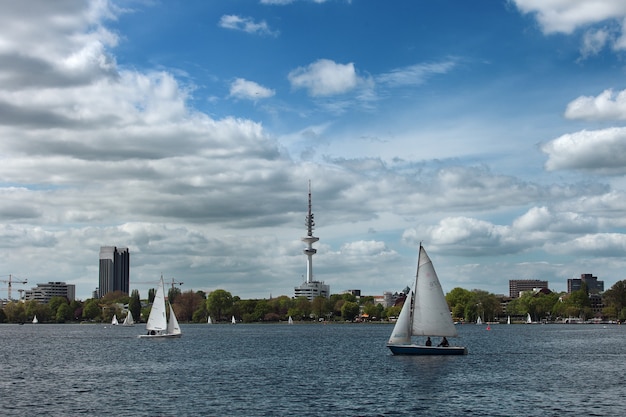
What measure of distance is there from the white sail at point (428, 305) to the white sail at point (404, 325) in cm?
119

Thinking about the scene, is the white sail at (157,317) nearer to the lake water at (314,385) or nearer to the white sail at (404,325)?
the lake water at (314,385)

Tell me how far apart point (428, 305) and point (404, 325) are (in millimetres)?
4734

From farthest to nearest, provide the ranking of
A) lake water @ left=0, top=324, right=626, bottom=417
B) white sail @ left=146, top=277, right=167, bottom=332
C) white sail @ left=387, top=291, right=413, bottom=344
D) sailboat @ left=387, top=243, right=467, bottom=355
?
white sail @ left=146, top=277, right=167, bottom=332 → white sail @ left=387, top=291, right=413, bottom=344 → sailboat @ left=387, top=243, right=467, bottom=355 → lake water @ left=0, top=324, right=626, bottom=417

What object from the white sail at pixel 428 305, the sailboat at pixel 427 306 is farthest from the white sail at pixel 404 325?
the white sail at pixel 428 305

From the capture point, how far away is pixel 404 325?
97938 mm

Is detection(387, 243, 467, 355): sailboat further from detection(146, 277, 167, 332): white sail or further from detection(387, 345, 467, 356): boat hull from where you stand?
detection(146, 277, 167, 332): white sail

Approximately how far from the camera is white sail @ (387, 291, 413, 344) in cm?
9650

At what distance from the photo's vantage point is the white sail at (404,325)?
317 feet

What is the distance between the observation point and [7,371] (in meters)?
95.2

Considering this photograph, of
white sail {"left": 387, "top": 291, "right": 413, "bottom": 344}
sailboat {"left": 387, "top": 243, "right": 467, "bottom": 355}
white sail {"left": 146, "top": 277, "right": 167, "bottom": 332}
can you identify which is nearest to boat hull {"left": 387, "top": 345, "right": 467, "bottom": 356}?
white sail {"left": 387, "top": 291, "right": 413, "bottom": 344}

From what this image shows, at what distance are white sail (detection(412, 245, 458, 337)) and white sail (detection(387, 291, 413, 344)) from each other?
3.89ft

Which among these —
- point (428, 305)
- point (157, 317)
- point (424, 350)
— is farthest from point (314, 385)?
point (157, 317)

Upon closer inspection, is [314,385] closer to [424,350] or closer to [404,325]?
[404,325]

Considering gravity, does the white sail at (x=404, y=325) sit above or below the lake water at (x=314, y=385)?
above
